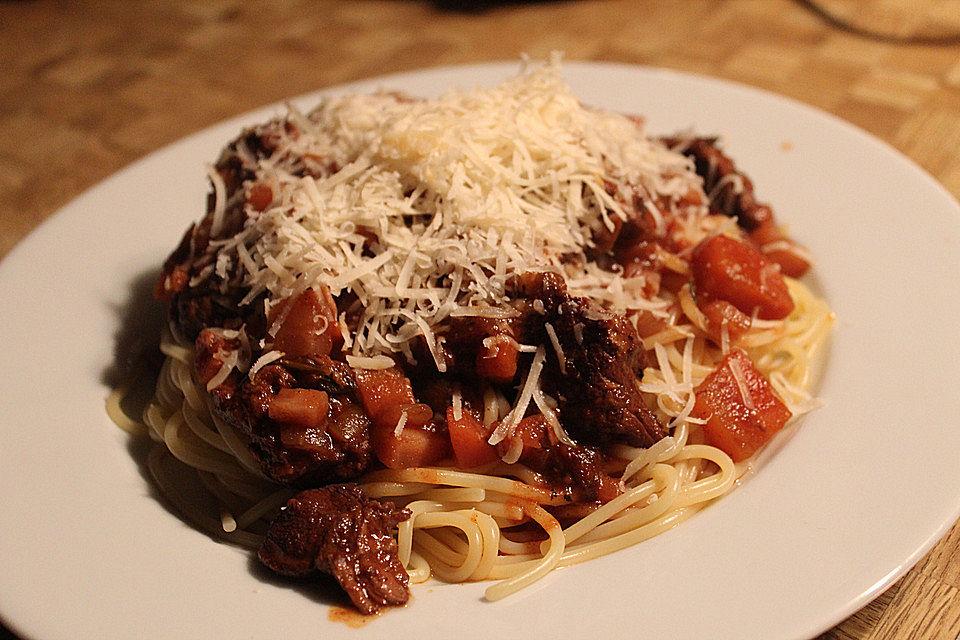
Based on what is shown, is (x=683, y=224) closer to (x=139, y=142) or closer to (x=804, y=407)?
(x=804, y=407)

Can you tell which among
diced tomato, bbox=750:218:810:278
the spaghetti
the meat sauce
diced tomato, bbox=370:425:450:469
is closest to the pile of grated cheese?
the spaghetti

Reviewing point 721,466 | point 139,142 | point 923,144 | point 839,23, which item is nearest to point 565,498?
point 721,466

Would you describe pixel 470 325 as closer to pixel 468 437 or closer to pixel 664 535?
pixel 468 437

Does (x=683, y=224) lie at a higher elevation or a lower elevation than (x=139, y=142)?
higher

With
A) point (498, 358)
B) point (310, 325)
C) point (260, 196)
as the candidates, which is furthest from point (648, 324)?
point (260, 196)

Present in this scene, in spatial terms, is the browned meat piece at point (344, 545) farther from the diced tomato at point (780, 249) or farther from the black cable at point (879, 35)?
the black cable at point (879, 35)

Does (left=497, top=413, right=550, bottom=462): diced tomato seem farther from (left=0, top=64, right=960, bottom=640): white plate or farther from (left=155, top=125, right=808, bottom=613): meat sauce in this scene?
(left=0, top=64, right=960, bottom=640): white plate
